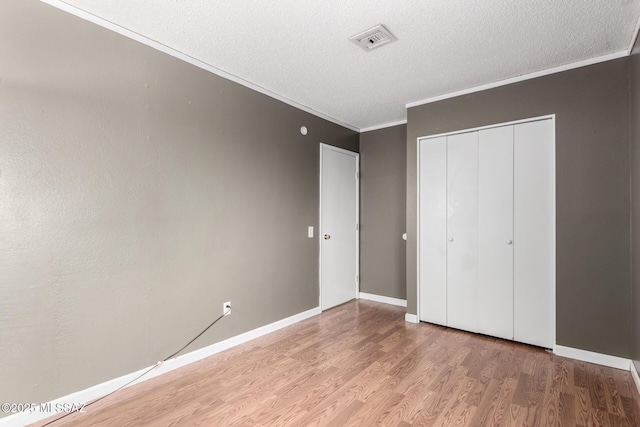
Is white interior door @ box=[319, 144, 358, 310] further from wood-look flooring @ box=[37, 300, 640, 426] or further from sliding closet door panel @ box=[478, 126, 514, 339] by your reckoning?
sliding closet door panel @ box=[478, 126, 514, 339]

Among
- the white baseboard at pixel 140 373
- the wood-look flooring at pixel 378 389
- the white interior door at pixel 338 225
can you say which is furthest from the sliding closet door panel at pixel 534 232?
the white baseboard at pixel 140 373

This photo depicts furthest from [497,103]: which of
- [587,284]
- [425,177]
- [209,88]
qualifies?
[209,88]

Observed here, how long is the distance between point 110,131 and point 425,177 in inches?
122

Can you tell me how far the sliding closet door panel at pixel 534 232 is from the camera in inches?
111

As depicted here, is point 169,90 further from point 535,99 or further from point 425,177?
point 535,99

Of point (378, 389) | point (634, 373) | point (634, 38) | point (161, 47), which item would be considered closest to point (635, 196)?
point (634, 38)

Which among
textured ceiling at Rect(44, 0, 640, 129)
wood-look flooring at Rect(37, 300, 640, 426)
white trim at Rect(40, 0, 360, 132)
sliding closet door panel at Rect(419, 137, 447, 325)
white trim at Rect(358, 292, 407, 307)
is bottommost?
wood-look flooring at Rect(37, 300, 640, 426)

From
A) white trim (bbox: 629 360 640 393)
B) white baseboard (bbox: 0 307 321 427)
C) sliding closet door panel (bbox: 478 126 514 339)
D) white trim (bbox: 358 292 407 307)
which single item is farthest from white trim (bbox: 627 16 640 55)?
white baseboard (bbox: 0 307 321 427)

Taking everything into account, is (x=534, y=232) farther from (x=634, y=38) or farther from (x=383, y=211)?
(x=383, y=211)

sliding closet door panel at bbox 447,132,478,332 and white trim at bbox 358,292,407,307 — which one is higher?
sliding closet door panel at bbox 447,132,478,332

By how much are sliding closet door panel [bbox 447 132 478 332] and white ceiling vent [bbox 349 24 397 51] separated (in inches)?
60.0

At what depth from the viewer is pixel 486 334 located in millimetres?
3205

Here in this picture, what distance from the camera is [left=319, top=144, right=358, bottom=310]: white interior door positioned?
13.5ft

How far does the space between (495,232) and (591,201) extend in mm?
797
